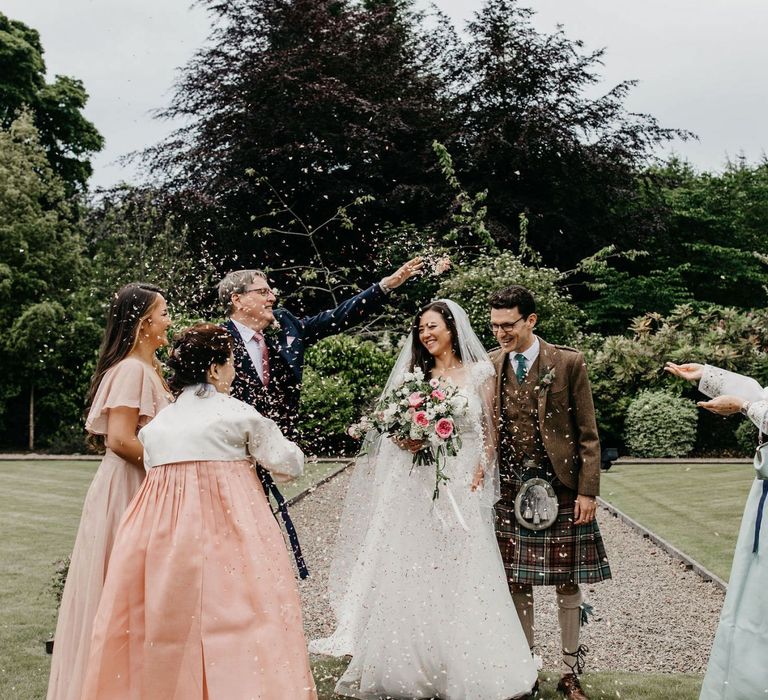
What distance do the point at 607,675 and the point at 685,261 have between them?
2080 centimetres

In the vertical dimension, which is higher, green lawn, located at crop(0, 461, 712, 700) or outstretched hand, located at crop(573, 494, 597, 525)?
outstretched hand, located at crop(573, 494, 597, 525)

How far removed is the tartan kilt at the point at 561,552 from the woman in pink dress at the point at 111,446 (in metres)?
1.86

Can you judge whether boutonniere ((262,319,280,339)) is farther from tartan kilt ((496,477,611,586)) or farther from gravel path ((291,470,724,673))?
gravel path ((291,470,724,673))

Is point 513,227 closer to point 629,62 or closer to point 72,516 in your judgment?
point 629,62

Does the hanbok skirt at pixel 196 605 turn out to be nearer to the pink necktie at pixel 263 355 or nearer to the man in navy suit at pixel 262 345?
the man in navy suit at pixel 262 345

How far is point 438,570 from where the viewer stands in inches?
170

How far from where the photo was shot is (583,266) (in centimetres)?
1825

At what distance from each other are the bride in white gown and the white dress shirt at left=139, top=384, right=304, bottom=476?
1176 mm

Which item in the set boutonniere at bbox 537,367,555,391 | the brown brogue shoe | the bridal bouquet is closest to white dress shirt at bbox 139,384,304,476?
the bridal bouquet

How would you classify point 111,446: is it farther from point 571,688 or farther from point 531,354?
point 571,688

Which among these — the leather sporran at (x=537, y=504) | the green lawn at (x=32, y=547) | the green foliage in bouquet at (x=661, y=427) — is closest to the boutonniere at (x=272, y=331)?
the leather sporran at (x=537, y=504)

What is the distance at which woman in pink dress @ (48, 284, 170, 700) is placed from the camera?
3510 millimetres

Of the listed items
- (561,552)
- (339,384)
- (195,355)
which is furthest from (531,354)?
(339,384)

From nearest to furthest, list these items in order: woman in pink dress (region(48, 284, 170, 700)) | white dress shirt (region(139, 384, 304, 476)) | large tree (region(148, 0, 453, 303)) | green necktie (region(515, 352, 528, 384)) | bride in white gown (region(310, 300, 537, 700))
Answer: white dress shirt (region(139, 384, 304, 476)) < woman in pink dress (region(48, 284, 170, 700)) < bride in white gown (region(310, 300, 537, 700)) < green necktie (region(515, 352, 528, 384)) < large tree (region(148, 0, 453, 303))
